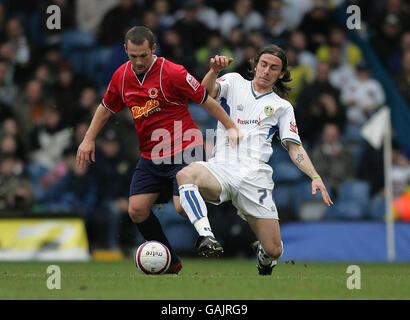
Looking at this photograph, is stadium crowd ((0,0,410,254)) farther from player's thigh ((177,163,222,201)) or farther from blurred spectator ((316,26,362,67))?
player's thigh ((177,163,222,201))

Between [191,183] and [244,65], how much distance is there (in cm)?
697

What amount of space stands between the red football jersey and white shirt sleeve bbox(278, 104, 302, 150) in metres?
0.86

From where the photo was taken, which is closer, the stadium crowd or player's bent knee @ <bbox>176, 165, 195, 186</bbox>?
player's bent knee @ <bbox>176, 165, 195, 186</bbox>

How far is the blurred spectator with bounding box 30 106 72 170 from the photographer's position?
1462cm

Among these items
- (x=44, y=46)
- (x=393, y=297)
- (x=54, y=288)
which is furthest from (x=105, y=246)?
(x=393, y=297)

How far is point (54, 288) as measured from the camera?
21.6ft

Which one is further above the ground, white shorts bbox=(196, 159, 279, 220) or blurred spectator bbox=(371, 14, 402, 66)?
blurred spectator bbox=(371, 14, 402, 66)

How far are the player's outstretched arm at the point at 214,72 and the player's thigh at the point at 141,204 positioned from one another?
47.9 inches

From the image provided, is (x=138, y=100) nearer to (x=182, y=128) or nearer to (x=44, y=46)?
(x=182, y=128)

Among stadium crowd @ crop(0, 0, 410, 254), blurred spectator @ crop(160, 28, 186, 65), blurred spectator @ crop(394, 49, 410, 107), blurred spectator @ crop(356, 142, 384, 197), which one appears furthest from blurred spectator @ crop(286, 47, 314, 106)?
blurred spectator @ crop(394, 49, 410, 107)

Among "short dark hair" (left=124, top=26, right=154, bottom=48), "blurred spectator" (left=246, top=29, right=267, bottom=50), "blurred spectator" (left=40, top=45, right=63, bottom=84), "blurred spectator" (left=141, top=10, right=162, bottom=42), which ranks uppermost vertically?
"blurred spectator" (left=141, top=10, right=162, bottom=42)

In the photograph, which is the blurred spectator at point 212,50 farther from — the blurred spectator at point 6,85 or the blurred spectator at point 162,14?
the blurred spectator at point 6,85

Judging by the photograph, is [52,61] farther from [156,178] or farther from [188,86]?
[188,86]

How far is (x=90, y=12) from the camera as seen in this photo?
16.8 metres
